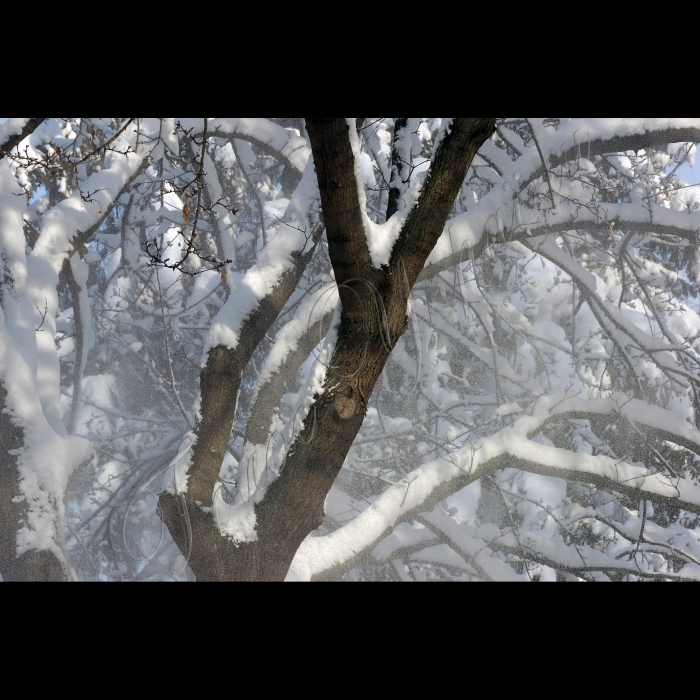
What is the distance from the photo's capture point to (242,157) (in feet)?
20.2

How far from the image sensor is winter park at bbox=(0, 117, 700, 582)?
2432mm

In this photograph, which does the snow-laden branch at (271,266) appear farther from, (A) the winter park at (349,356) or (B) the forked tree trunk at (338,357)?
(B) the forked tree trunk at (338,357)

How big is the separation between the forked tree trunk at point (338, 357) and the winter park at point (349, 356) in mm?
10

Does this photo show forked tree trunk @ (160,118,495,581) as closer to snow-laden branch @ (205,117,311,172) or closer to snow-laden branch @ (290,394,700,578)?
snow-laden branch @ (290,394,700,578)

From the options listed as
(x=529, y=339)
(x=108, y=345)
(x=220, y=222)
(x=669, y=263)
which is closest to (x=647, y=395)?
(x=529, y=339)

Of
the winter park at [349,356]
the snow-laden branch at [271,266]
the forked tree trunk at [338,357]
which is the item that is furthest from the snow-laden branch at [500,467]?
the snow-laden branch at [271,266]

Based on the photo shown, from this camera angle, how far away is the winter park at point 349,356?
2.43m

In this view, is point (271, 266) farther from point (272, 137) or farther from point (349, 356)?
point (272, 137)

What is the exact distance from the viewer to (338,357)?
2377 millimetres

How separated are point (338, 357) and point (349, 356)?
0.18 feet

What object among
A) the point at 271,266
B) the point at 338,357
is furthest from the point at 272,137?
the point at 338,357

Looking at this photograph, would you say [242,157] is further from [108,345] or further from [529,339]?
[529,339]

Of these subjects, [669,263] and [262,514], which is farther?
[669,263]

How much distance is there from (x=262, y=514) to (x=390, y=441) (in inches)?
135
